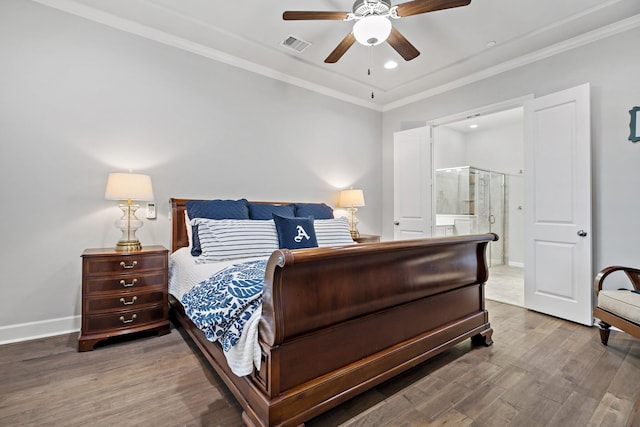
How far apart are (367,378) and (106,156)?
2.83m

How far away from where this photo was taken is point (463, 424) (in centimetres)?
148

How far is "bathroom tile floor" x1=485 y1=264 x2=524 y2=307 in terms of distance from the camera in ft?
12.1

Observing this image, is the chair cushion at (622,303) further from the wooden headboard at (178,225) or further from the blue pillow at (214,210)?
the wooden headboard at (178,225)

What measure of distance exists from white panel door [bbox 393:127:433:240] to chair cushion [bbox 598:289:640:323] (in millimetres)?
1993

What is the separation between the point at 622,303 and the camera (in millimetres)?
2189

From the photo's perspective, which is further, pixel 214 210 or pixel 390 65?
pixel 390 65

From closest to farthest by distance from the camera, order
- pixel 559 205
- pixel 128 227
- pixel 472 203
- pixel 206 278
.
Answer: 1. pixel 206 278
2. pixel 128 227
3. pixel 559 205
4. pixel 472 203

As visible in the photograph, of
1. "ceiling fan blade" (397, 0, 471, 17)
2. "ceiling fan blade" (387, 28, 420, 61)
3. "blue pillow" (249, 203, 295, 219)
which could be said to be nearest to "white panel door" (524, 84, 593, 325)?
"ceiling fan blade" (387, 28, 420, 61)

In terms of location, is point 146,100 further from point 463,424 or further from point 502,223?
point 502,223

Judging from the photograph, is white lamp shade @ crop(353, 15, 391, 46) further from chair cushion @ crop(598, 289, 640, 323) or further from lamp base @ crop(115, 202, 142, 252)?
chair cushion @ crop(598, 289, 640, 323)

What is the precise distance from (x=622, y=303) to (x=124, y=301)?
378 centimetres

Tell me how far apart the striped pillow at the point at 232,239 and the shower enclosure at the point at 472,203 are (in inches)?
156

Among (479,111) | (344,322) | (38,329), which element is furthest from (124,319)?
(479,111)

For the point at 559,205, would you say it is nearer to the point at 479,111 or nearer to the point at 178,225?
the point at 479,111
